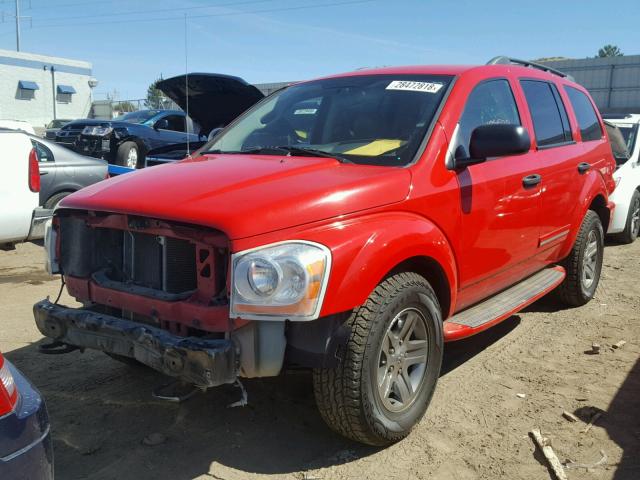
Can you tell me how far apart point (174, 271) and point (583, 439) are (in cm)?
226

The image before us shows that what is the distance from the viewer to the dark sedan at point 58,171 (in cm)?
825

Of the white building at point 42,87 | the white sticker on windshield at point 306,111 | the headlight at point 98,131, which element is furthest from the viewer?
the white building at point 42,87

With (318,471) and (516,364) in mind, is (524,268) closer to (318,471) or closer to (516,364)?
(516,364)

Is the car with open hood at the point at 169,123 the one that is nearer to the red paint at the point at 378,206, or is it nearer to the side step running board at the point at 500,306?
the red paint at the point at 378,206

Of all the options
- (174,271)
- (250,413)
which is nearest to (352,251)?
(174,271)

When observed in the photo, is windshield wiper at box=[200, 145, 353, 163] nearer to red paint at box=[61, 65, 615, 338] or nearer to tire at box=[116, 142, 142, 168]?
red paint at box=[61, 65, 615, 338]

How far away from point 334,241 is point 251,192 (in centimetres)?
47

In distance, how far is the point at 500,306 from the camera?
157 inches

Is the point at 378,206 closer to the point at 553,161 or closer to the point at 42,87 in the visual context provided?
the point at 553,161

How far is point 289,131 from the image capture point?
3986 mm

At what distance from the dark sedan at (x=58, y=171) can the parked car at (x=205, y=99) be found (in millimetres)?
1432

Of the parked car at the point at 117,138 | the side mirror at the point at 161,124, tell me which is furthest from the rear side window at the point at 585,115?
the side mirror at the point at 161,124

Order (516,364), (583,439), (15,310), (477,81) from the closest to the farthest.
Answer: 1. (583,439)
2. (477,81)
3. (516,364)
4. (15,310)

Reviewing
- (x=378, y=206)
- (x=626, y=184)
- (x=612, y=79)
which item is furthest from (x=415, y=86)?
(x=612, y=79)
